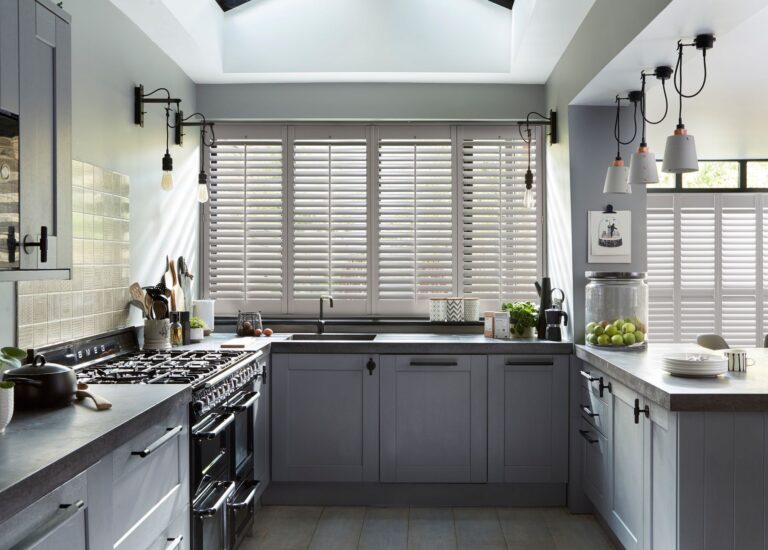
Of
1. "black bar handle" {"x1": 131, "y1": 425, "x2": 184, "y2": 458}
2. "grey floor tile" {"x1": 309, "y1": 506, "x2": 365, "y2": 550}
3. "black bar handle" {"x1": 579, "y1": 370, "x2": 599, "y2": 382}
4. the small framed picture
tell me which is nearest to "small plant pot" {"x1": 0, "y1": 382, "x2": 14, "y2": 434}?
"black bar handle" {"x1": 131, "y1": 425, "x2": 184, "y2": 458}

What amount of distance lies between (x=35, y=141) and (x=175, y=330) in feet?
5.85

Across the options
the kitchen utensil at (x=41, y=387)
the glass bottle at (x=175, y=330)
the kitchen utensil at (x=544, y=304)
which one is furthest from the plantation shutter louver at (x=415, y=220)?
the kitchen utensil at (x=41, y=387)

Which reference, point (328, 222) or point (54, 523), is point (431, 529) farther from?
point (54, 523)

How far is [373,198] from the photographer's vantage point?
4.52 m

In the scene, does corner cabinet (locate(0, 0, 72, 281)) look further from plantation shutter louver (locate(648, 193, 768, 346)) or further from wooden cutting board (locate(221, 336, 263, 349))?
plantation shutter louver (locate(648, 193, 768, 346))

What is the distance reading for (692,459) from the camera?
7.63 feet

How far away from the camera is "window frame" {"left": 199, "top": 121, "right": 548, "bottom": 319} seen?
4.50 meters

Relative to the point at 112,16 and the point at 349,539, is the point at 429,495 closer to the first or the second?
the point at 349,539

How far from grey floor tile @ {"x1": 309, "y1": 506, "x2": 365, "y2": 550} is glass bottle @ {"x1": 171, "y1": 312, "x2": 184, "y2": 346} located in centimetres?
126

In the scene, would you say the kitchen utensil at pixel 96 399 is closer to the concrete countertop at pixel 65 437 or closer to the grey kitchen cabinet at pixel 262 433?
the concrete countertop at pixel 65 437

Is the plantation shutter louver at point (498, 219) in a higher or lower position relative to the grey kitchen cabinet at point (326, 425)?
higher

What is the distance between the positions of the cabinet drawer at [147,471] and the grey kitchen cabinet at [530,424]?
2.03 metres

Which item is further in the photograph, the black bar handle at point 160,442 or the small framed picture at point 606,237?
the small framed picture at point 606,237

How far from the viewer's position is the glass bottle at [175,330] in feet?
11.6
